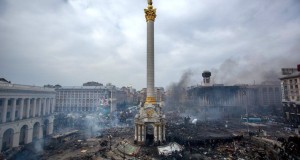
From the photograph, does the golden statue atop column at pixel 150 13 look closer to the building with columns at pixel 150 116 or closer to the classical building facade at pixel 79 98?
the building with columns at pixel 150 116

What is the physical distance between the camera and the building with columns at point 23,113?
38.1 m

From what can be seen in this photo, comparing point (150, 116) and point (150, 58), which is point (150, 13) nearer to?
point (150, 58)

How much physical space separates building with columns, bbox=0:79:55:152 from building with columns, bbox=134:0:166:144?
25.5 meters

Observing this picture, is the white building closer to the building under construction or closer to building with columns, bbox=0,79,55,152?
building with columns, bbox=0,79,55,152

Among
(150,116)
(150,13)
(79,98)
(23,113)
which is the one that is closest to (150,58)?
(150,13)

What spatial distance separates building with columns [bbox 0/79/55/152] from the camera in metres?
38.1

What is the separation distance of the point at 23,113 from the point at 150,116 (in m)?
30.1

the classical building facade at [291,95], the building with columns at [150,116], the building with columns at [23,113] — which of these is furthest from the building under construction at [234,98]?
the building with columns at [23,113]

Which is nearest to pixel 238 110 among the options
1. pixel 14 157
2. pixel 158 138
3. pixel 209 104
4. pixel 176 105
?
pixel 209 104

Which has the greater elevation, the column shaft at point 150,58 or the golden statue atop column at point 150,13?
the golden statue atop column at point 150,13

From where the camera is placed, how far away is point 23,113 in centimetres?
4566

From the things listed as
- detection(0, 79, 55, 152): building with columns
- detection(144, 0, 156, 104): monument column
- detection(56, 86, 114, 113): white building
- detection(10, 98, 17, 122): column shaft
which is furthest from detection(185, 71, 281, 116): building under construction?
detection(10, 98, 17, 122): column shaft

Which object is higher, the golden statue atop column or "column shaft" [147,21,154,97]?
the golden statue atop column

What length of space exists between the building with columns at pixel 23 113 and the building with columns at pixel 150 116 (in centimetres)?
2549
